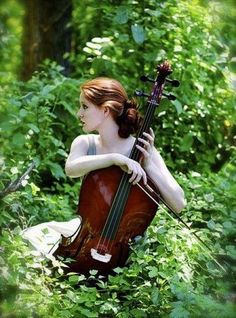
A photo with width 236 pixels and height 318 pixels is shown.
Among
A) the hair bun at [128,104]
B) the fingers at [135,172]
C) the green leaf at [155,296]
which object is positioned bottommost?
the green leaf at [155,296]

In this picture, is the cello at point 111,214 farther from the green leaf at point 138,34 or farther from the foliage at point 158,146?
the green leaf at point 138,34

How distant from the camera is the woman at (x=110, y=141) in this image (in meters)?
3.18

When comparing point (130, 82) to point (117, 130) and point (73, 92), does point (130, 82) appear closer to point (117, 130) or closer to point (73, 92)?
point (73, 92)

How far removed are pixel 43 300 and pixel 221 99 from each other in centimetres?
331

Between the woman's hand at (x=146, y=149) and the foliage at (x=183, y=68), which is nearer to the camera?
the woman's hand at (x=146, y=149)

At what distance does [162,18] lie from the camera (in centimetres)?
530

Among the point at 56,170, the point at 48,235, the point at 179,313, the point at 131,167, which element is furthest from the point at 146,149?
the point at 56,170

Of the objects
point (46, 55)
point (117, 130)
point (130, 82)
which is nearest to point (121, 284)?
point (117, 130)

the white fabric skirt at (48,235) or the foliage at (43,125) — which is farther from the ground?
the white fabric skirt at (48,235)

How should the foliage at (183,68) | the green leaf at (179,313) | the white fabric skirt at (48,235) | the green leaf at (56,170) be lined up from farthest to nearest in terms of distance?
the foliage at (183,68) < the green leaf at (56,170) < the white fabric skirt at (48,235) < the green leaf at (179,313)

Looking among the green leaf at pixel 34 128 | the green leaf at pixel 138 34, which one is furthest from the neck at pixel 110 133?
the green leaf at pixel 138 34

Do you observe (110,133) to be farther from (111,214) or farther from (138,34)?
(138,34)

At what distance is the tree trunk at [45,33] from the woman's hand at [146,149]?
3.30 meters

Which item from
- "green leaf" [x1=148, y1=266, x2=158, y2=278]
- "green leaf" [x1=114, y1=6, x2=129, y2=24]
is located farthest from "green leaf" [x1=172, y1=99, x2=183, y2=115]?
"green leaf" [x1=148, y1=266, x2=158, y2=278]
